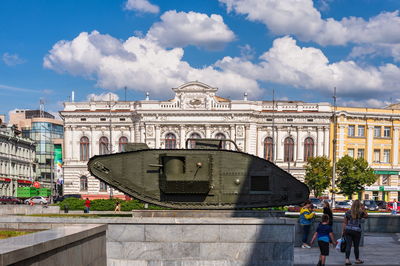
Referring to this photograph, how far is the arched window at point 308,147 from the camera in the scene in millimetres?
71875

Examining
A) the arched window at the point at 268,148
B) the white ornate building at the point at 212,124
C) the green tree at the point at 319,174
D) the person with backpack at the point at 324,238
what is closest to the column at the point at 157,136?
the white ornate building at the point at 212,124

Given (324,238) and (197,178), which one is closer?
(324,238)

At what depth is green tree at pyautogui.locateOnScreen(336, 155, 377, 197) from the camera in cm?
6256

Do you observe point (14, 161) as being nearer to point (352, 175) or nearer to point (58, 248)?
point (352, 175)

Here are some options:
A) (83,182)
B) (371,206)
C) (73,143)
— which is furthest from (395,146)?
(73,143)

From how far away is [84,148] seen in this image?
2926 inches

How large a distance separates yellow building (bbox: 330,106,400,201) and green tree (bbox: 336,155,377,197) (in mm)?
6946

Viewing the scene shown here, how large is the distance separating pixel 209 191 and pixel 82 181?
200ft

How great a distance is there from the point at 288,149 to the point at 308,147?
268 cm

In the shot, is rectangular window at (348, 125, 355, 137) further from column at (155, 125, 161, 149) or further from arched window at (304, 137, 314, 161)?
column at (155, 125, 161, 149)

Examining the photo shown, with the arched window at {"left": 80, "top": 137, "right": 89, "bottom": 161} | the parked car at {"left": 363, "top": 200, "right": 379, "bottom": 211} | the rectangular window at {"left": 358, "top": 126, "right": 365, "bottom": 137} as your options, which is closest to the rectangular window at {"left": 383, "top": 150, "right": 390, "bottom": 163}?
the rectangular window at {"left": 358, "top": 126, "right": 365, "bottom": 137}

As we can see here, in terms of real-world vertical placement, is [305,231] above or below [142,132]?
below

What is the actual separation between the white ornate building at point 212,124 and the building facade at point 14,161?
25.9 ft

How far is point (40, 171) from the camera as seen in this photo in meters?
86.6
